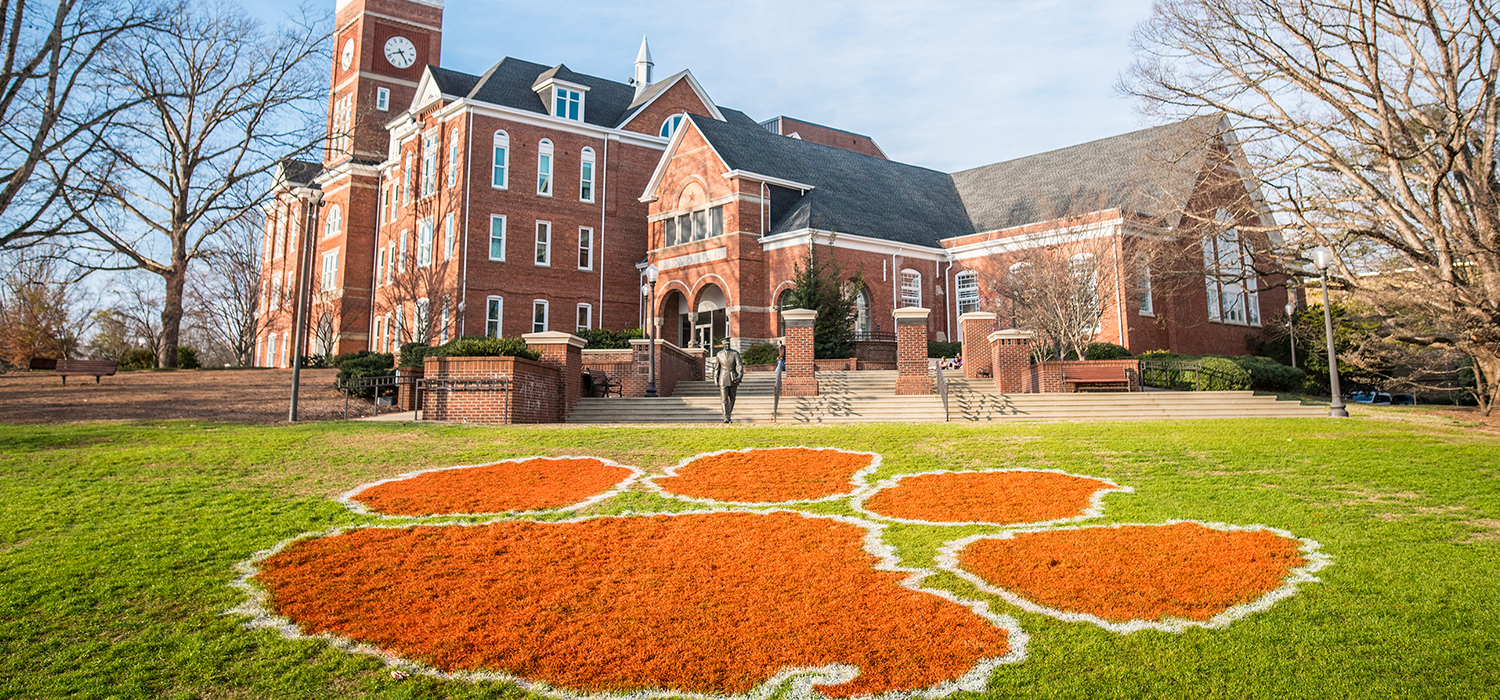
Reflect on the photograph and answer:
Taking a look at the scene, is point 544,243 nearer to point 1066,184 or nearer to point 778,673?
point 1066,184

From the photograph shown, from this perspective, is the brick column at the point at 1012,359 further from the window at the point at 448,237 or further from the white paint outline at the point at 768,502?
the window at the point at 448,237

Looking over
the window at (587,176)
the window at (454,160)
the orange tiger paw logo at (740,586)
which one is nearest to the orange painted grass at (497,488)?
the orange tiger paw logo at (740,586)

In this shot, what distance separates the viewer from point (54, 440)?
39.0ft

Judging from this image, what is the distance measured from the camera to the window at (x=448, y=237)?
35853mm

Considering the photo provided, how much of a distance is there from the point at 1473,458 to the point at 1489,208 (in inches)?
411

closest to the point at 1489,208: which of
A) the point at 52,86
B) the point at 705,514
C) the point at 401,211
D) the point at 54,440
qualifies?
the point at 705,514

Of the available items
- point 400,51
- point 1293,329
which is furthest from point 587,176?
point 1293,329

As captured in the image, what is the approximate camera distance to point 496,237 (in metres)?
36.2

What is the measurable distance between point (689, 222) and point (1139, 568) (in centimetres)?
3224

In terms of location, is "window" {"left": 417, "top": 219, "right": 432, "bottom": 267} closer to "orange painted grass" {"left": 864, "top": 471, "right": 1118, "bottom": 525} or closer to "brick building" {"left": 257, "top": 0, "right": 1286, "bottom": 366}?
"brick building" {"left": 257, "top": 0, "right": 1286, "bottom": 366}

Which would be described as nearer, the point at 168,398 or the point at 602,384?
the point at 168,398

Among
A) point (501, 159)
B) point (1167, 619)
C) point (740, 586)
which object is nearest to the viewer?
point (1167, 619)

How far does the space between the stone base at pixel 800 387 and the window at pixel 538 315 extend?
1845cm

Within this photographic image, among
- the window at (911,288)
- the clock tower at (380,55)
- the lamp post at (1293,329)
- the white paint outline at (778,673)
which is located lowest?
the white paint outline at (778,673)
